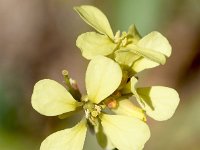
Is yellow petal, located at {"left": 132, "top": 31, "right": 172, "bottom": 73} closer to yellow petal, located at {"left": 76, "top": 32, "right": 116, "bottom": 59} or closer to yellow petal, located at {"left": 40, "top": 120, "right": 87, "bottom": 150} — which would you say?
yellow petal, located at {"left": 76, "top": 32, "right": 116, "bottom": 59}

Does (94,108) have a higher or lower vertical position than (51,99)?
lower

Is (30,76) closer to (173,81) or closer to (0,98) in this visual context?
(0,98)

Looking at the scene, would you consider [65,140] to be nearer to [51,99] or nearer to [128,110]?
[51,99]

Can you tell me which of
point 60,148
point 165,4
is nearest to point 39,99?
point 60,148

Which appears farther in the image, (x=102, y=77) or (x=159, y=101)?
(x=159, y=101)

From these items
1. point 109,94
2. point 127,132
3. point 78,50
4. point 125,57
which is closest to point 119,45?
point 125,57

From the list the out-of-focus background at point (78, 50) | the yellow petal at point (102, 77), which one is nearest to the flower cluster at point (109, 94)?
the yellow petal at point (102, 77)
